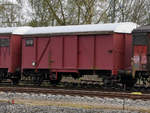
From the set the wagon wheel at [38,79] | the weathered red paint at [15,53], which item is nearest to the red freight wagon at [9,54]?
the weathered red paint at [15,53]

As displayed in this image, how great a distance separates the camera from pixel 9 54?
1959 cm

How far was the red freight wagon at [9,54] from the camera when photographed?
19.5m

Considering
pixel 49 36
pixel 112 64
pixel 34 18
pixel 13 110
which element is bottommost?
pixel 13 110

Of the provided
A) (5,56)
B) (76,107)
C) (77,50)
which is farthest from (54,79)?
(76,107)

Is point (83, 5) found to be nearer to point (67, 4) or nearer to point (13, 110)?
point (67, 4)

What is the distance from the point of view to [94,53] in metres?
16.8

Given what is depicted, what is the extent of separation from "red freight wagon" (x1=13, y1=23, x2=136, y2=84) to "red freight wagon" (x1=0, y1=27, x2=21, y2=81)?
2.43ft

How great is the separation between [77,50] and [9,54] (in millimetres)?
4837

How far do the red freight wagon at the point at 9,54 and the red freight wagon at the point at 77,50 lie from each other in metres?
0.74

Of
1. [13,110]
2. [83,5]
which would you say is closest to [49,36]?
[13,110]

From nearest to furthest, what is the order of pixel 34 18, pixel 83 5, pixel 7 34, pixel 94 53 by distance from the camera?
pixel 94 53
pixel 7 34
pixel 83 5
pixel 34 18

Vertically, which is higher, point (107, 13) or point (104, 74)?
point (107, 13)

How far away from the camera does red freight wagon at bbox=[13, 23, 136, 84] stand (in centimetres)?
1628

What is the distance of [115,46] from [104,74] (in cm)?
166
